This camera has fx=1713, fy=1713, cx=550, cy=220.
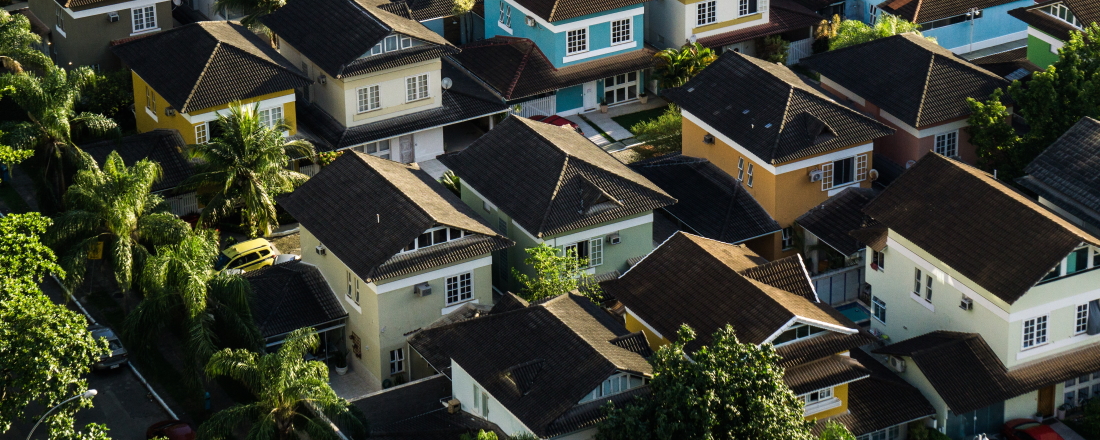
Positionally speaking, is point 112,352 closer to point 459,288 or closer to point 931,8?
point 459,288

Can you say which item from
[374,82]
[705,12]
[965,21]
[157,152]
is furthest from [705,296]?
[965,21]

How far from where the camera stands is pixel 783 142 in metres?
77.6

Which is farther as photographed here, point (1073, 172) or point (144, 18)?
point (144, 18)

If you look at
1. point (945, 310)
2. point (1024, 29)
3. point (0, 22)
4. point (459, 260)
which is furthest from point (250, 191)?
point (1024, 29)

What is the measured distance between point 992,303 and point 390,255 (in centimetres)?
2364

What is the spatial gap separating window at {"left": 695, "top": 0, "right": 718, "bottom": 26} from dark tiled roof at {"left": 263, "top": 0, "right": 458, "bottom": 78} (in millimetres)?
15851

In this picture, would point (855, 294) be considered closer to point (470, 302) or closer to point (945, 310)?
point (945, 310)

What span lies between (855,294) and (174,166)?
32.4 m

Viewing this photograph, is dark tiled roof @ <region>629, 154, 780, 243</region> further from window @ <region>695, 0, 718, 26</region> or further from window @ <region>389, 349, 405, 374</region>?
window @ <region>389, 349, 405, 374</region>

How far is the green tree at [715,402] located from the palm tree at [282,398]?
1024cm

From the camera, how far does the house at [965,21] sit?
310 ft

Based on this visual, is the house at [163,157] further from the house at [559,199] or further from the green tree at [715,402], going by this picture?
the green tree at [715,402]

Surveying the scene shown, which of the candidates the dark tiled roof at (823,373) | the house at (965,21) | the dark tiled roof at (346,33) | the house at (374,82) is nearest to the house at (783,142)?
the house at (374,82)

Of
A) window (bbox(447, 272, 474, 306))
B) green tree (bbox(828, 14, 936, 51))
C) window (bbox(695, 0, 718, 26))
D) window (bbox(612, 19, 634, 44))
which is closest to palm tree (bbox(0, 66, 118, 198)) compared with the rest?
window (bbox(447, 272, 474, 306))
